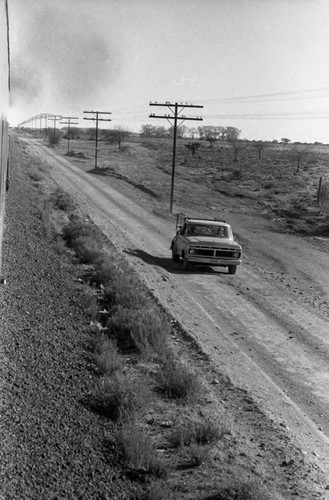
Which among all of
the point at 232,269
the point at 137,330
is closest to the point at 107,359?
the point at 137,330

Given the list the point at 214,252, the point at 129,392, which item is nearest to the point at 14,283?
the point at 129,392

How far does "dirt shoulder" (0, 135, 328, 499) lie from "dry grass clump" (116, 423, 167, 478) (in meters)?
0.22

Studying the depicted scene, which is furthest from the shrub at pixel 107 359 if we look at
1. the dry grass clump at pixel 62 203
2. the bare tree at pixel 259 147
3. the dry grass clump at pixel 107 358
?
the bare tree at pixel 259 147

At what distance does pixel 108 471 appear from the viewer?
5.89 meters

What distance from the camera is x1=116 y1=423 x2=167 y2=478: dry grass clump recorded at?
6.04 m

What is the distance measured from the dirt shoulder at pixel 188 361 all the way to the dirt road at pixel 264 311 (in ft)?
0.14

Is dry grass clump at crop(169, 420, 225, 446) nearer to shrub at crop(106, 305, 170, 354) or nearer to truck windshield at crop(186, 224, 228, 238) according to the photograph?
shrub at crop(106, 305, 170, 354)

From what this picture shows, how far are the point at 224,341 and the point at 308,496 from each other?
619cm

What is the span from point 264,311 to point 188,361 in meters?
5.20

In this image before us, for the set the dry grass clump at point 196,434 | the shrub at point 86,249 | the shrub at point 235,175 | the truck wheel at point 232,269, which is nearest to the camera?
the dry grass clump at point 196,434

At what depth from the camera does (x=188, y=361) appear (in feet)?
35.1

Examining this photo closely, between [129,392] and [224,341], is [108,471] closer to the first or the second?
[129,392]

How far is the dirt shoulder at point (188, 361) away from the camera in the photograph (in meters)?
5.96

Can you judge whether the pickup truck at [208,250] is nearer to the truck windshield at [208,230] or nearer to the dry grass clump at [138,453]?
the truck windshield at [208,230]
